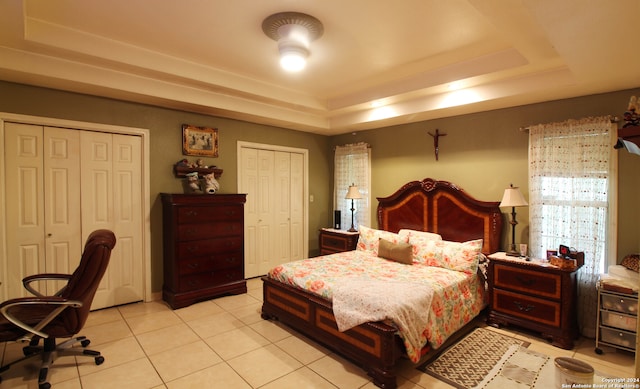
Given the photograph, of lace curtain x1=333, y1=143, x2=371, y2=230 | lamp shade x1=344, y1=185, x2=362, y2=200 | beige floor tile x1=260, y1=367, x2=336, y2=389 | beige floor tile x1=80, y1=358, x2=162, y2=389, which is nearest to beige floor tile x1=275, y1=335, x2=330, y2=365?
beige floor tile x1=260, y1=367, x2=336, y2=389

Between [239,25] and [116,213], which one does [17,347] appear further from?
[239,25]

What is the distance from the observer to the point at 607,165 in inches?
118

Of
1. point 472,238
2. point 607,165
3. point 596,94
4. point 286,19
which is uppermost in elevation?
point 286,19

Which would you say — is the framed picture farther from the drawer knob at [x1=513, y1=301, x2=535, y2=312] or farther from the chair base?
the drawer knob at [x1=513, y1=301, x2=535, y2=312]

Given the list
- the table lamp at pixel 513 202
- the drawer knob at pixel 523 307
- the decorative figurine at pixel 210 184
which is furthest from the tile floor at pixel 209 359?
the decorative figurine at pixel 210 184

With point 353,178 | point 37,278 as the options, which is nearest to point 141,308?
point 37,278

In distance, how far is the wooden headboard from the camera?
12.3 ft

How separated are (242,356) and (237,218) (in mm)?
1903

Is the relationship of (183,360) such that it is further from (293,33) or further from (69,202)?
(293,33)

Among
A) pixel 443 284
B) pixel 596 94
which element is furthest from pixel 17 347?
pixel 596 94

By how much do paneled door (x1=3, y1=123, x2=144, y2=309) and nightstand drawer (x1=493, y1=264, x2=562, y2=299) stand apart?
4101mm

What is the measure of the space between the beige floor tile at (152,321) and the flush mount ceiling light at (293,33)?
9.45 feet

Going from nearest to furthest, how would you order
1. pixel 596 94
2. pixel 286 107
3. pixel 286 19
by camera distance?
pixel 286 19 → pixel 596 94 → pixel 286 107

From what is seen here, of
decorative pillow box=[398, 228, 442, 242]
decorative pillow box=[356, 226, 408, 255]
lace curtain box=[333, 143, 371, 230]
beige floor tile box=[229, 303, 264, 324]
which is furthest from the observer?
lace curtain box=[333, 143, 371, 230]
